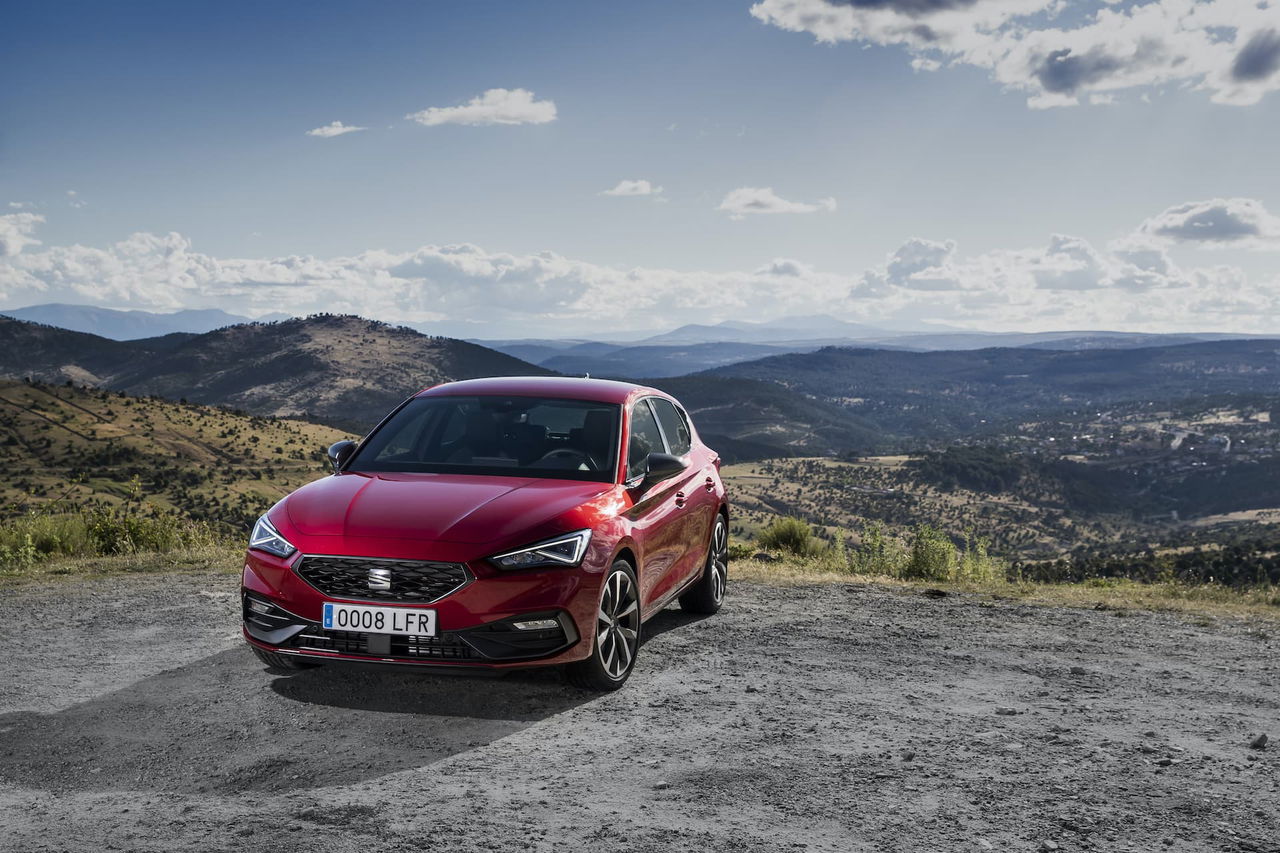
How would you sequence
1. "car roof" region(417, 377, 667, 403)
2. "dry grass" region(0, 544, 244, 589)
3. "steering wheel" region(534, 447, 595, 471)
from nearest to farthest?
"steering wheel" region(534, 447, 595, 471) < "car roof" region(417, 377, 667, 403) < "dry grass" region(0, 544, 244, 589)

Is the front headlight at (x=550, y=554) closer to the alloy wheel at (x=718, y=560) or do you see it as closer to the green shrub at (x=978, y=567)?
the alloy wheel at (x=718, y=560)

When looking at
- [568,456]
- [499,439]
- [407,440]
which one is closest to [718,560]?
[568,456]

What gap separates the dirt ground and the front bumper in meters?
0.28

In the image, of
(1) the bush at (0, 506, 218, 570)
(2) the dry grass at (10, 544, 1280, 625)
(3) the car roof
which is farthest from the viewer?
(1) the bush at (0, 506, 218, 570)

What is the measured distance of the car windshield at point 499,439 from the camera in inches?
239

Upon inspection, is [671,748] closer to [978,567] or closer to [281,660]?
[281,660]

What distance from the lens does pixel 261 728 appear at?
5.02 meters

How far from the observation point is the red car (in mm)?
4875

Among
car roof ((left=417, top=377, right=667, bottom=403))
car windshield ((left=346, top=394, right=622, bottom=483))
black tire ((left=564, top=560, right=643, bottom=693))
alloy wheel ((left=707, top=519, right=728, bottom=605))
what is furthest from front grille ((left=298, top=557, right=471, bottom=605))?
alloy wheel ((left=707, top=519, right=728, bottom=605))

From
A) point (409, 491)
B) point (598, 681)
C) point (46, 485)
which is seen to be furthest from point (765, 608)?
point (46, 485)

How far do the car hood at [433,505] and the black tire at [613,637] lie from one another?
19.7 inches

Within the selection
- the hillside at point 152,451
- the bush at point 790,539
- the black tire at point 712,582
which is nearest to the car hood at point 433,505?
the black tire at point 712,582

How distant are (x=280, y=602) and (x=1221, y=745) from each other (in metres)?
4.78

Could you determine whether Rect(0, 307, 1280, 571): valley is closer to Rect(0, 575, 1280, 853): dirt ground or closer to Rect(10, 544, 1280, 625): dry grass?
Rect(10, 544, 1280, 625): dry grass
